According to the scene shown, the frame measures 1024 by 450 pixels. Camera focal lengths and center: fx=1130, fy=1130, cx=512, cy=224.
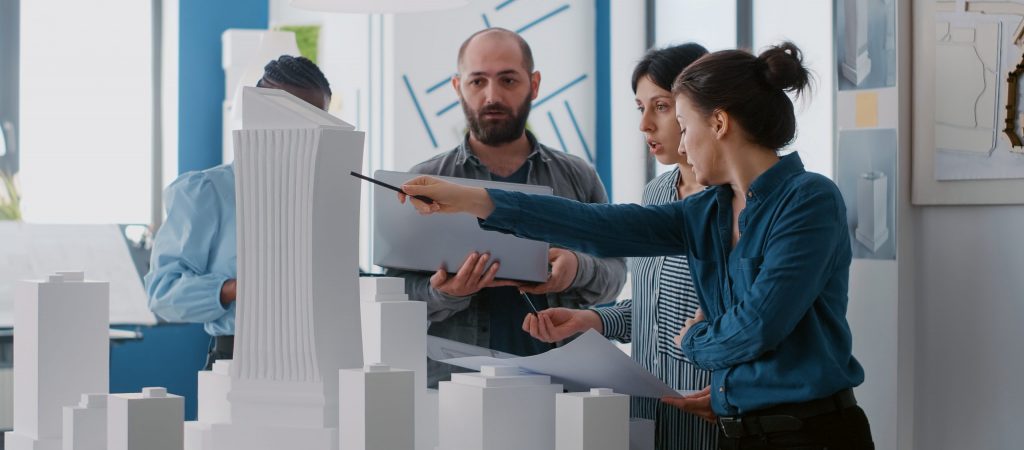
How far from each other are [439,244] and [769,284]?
2.03 feet

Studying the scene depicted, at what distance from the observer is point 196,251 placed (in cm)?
229

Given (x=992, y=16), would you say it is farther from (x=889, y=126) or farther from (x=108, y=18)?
(x=108, y=18)

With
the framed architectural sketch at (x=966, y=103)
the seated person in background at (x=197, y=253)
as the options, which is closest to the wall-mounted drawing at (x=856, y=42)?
the framed architectural sketch at (x=966, y=103)

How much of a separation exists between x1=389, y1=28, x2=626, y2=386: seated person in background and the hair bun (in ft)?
2.36

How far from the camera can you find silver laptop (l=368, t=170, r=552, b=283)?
168cm

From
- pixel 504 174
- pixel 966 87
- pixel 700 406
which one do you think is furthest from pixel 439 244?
pixel 966 87

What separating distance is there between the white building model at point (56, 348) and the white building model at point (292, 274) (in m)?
0.23

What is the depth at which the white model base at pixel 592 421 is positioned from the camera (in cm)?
103

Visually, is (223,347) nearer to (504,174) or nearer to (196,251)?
(196,251)

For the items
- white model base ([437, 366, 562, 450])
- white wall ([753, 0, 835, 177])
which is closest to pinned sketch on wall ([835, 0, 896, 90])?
white model base ([437, 366, 562, 450])

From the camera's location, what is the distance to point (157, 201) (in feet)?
19.7

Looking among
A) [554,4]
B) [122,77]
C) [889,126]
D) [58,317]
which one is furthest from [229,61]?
[58,317]

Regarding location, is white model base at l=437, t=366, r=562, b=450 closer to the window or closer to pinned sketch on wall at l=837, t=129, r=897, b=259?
pinned sketch on wall at l=837, t=129, r=897, b=259

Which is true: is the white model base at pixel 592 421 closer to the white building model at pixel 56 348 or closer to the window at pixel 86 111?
the white building model at pixel 56 348
